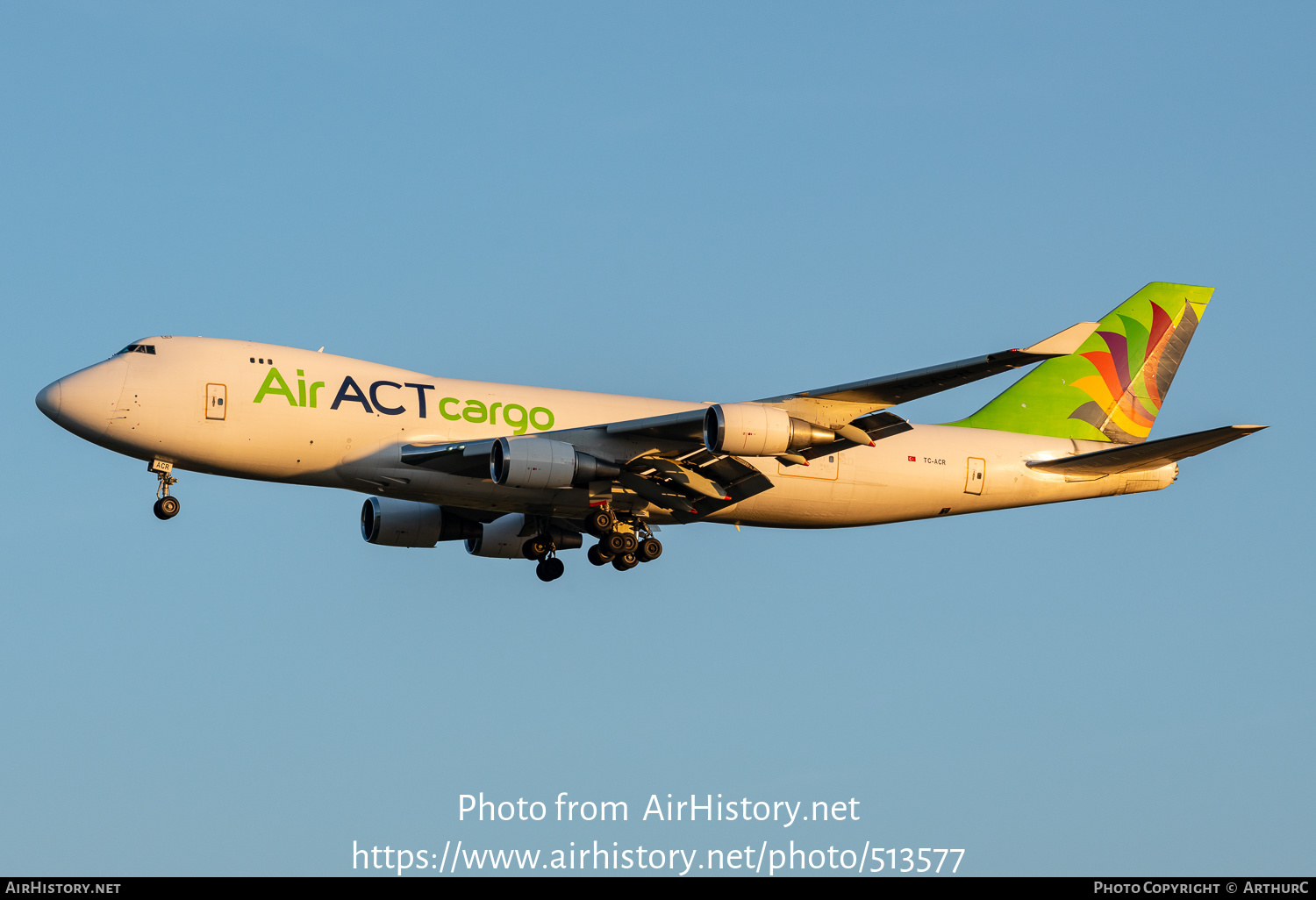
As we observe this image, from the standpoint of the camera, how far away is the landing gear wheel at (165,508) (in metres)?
32.8

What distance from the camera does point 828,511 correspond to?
37406 millimetres

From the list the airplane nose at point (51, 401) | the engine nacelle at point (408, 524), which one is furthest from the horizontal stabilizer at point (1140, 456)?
the airplane nose at point (51, 401)

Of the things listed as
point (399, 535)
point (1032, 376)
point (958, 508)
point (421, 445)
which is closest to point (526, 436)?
point (421, 445)

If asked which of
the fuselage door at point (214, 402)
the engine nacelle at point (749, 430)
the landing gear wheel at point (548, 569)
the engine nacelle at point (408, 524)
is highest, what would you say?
the fuselage door at point (214, 402)

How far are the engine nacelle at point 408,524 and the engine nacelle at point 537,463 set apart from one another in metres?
6.66

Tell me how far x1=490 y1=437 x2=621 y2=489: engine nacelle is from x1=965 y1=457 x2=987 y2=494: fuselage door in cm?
1096

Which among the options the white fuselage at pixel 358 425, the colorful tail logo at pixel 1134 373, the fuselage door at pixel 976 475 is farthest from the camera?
the colorful tail logo at pixel 1134 373

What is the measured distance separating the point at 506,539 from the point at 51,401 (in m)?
12.7

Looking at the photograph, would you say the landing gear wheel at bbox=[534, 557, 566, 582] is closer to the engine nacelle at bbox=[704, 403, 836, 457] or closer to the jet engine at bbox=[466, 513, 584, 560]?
the jet engine at bbox=[466, 513, 584, 560]

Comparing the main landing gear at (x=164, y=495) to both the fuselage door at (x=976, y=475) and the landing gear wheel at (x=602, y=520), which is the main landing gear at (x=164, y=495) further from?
the fuselage door at (x=976, y=475)

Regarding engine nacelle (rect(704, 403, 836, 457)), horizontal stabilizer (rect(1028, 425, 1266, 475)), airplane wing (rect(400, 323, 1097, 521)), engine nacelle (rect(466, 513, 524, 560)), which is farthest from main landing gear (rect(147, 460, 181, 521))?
horizontal stabilizer (rect(1028, 425, 1266, 475))

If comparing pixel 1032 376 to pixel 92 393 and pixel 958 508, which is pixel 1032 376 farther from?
pixel 92 393

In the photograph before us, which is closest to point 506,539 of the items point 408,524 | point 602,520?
point 408,524

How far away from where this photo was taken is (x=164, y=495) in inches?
1298
